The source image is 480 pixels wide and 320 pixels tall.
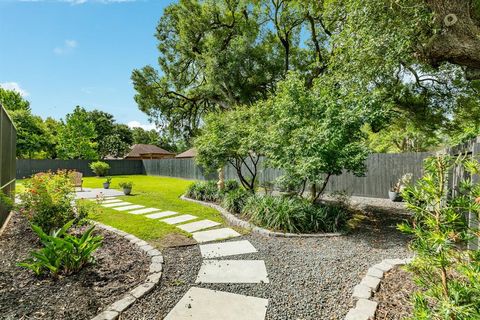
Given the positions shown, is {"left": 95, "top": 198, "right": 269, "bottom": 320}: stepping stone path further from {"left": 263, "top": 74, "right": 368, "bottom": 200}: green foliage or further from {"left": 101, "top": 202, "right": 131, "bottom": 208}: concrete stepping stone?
{"left": 101, "top": 202, "right": 131, "bottom": 208}: concrete stepping stone

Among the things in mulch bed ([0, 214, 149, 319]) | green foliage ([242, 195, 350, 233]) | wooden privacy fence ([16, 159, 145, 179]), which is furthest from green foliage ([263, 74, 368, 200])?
wooden privacy fence ([16, 159, 145, 179])

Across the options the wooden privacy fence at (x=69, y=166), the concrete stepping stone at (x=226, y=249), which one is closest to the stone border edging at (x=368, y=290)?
the concrete stepping stone at (x=226, y=249)

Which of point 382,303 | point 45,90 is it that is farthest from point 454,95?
point 45,90

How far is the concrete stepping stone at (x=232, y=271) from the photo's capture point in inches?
116

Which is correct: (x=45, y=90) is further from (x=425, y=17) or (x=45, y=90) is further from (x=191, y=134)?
(x=425, y=17)

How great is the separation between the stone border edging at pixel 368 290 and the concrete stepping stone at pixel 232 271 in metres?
0.95

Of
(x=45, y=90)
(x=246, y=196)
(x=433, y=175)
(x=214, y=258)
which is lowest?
(x=214, y=258)

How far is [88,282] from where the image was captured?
2.71 m

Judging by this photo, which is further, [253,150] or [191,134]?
[191,134]

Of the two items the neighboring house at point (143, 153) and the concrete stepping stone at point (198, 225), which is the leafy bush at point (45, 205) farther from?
the neighboring house at point (143, 153)

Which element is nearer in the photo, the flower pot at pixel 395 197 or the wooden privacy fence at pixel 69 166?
the flower pot at pixel 395 197

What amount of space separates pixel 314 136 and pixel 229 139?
263 centimetres

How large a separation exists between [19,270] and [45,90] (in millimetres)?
12786

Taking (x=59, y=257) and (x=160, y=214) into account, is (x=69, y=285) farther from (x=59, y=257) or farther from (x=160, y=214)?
(x=160, y=214)
